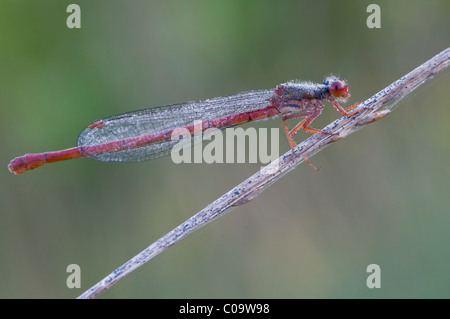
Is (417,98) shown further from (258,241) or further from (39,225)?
(39,225)

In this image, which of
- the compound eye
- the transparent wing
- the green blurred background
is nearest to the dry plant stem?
the compound eye

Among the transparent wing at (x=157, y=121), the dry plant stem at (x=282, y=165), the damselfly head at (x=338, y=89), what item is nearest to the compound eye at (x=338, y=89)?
the damselfly head at (x=338, y=89)

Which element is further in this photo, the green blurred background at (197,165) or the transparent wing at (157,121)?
the green blurred background at (197,165)

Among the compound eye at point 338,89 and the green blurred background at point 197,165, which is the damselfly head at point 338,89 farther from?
the green blurred background at point 197,165

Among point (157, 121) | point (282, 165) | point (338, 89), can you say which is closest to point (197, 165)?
point (157, 121)

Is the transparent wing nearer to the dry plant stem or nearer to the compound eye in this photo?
the compound eye

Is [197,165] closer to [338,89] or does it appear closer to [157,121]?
[157,121]

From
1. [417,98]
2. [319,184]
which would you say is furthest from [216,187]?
[417,98]
